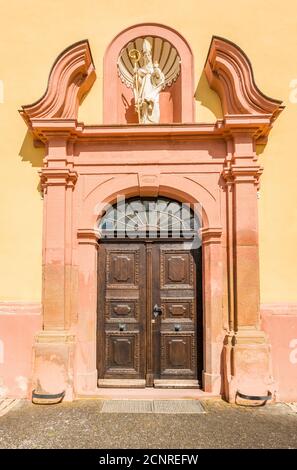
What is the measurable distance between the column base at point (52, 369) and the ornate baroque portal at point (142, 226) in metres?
0.03

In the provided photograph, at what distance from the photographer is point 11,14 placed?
6.00 metres

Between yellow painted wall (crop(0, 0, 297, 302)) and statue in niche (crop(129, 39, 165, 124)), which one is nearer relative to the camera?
yellow painted wall (crop(0, 0, 297, 302))

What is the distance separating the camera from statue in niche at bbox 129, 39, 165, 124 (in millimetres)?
5977

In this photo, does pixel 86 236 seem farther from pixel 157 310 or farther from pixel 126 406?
pixel 126 406

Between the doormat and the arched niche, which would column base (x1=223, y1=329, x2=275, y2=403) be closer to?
the doormat

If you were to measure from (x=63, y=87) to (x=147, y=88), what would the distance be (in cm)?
130

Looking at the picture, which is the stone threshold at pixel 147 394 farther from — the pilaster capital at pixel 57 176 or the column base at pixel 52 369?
the pilaster capital at pixel 57 176

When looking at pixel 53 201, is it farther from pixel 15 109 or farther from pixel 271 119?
pixel 271 119

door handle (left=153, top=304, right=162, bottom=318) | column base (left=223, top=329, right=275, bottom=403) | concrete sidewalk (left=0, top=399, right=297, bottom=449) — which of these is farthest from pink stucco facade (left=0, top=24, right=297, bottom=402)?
door handle (left=153, top=304, right=162, bottom=318)

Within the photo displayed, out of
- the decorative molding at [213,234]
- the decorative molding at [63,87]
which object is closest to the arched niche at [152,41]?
the decorative molding at [63,87]

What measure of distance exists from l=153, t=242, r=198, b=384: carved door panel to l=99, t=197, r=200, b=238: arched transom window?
26 cm

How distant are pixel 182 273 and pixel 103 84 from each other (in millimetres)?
3174

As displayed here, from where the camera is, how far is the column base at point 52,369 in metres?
5.14

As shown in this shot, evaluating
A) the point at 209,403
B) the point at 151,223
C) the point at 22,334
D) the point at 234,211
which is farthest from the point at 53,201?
the point at 209,403
